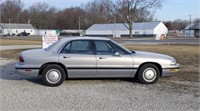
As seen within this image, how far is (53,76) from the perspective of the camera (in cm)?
867

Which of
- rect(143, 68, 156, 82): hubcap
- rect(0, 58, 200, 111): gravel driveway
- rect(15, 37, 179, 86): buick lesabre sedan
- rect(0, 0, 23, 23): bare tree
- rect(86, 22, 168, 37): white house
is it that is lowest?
rect(0, 58, 200, 111): gravel driveway

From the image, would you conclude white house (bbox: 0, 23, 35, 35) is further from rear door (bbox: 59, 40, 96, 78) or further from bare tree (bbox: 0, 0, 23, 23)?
rear door (bbox: 59, 40, 96, 78)

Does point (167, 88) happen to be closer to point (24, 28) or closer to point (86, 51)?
point (86, 51)

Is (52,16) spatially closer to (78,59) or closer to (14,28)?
(14,28)

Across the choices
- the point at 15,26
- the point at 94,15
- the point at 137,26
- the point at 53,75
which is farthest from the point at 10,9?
the point at 53,75

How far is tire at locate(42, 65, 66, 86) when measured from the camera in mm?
8656

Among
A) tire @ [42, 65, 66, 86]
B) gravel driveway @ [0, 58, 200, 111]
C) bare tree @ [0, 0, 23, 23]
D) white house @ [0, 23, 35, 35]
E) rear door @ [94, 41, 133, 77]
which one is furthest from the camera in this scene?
bare tree @ [0, 0, 23, 23]

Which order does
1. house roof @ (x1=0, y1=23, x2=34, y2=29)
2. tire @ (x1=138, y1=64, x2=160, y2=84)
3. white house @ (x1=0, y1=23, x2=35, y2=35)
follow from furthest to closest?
1. house roof @ (x1=0, y1=23, x2=34, y2=29)
2. white house @ (x1=0, y1=23, x2=35, y2=35)
3. tire @ (x1=138, y1=64, x2=160, y2=84)

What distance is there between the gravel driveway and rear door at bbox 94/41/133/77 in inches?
12.7

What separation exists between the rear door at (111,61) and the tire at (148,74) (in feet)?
1.03

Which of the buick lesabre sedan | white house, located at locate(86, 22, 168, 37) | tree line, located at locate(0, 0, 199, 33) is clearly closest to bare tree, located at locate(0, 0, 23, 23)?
tree line, located at locate(0, 0, 199, 33)

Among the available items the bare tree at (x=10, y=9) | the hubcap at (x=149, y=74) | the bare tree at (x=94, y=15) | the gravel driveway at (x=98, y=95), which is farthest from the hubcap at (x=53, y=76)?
the bare tree at (x=10, y=9)

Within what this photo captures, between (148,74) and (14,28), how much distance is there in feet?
415

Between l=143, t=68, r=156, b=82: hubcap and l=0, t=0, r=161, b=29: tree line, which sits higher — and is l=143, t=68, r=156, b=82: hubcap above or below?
below
